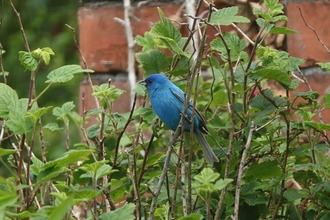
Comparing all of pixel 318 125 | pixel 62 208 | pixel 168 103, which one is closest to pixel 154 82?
pixel 168 103

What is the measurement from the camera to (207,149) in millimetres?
1398

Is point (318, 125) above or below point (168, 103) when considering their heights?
above

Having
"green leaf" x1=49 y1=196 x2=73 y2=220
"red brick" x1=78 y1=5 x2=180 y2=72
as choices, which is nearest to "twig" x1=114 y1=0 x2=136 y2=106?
"red brick" x1=78 y1=5 x2=180 y2=72

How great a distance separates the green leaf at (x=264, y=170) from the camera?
1.30 m

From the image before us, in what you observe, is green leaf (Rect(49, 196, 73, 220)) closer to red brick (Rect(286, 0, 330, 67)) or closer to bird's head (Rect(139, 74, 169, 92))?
bird's head (Rect(139, 74, 169, 92))

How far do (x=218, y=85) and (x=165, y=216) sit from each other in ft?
1.82

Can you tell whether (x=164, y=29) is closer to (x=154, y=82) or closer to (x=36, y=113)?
(x=36, y=113)

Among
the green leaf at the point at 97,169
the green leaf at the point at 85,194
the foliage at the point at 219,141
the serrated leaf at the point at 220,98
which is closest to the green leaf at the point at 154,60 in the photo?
the foliage at the point at 219,141

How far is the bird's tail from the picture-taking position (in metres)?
1.33

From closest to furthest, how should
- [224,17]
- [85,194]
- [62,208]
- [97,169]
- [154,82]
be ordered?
[62,208], [85,194], [97,169], [224,17], [154,82]

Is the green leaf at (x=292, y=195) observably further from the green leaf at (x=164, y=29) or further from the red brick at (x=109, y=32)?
the red brick at (x=109, y=32)

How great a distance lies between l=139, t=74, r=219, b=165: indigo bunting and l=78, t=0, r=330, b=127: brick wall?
0.42 feet

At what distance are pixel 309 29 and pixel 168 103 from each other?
40 cm

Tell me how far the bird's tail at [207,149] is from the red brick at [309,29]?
462 millimetres
